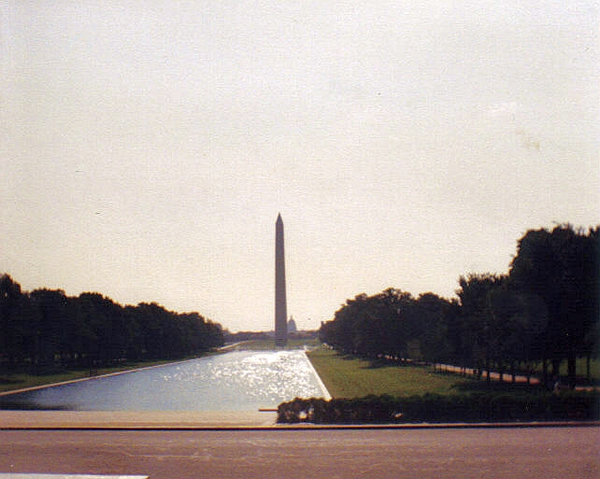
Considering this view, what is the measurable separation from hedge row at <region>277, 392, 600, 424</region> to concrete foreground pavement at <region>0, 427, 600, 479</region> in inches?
53.0

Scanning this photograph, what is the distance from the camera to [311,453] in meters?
15.8

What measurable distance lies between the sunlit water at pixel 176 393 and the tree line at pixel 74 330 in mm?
14601

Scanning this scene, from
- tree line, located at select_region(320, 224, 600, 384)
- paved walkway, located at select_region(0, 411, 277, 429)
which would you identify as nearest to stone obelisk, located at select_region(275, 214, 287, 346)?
tree line, located at select_region(320, 224, 600, 384)

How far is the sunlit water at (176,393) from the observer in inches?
1372

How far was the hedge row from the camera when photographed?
20875mm

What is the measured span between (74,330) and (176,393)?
35322 mm

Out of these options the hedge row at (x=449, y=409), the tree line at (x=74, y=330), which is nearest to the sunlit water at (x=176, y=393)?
the hedge row at (x=449, y=409)

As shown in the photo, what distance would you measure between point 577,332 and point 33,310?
5523 cm

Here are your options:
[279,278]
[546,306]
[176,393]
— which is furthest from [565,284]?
[279,278]

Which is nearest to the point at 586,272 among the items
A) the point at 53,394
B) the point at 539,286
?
the point at 539,286

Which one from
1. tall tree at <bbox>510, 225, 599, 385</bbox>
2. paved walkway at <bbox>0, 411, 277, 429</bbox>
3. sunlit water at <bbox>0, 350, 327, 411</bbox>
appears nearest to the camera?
paved walkway at <bbox>0, 411, 277, 429</bbox>

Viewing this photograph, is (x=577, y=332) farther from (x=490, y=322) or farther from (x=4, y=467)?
(x=4, y=467)

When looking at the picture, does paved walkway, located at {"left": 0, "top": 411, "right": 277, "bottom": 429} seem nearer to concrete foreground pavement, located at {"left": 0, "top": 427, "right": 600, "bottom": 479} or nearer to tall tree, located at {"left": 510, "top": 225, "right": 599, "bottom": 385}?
concrete foreground pavement, located at {"left": 0, "top": 427, "right": 600, "bottom": 479}

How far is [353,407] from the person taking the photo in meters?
21.1
